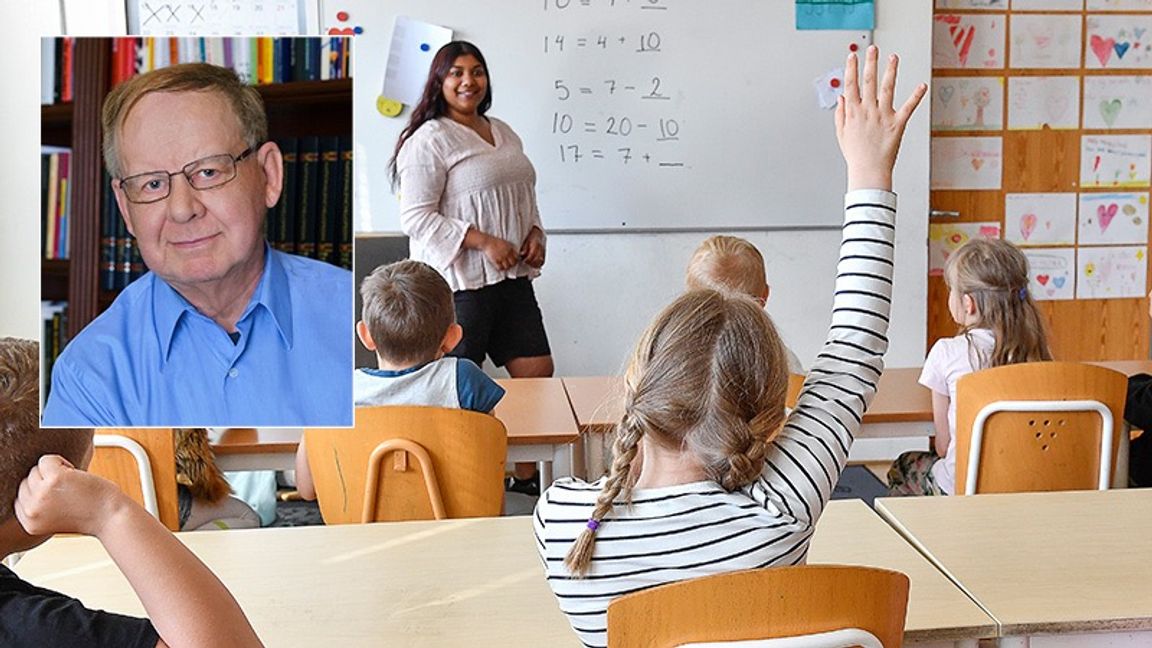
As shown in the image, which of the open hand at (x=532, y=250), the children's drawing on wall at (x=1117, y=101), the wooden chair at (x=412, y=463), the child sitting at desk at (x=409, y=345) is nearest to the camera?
the wooden chair at (x=412, y=463)

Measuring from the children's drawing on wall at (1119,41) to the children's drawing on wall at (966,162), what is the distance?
51cm

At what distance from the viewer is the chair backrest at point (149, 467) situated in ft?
7.35

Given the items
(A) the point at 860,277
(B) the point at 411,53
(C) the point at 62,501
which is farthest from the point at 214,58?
(B) the point at 411,53

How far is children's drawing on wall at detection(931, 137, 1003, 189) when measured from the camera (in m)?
4.82

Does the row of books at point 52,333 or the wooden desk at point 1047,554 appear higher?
the row of books at point 52,333

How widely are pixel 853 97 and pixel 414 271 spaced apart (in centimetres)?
117

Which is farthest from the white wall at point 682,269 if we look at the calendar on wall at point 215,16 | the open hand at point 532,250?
the calendar on wall at point 215,16

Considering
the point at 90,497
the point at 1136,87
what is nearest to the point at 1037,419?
the point at 90,497

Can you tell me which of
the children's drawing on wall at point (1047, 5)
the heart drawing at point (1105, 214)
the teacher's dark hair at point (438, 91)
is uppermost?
the children's drawing on wall at point (1047, 5)

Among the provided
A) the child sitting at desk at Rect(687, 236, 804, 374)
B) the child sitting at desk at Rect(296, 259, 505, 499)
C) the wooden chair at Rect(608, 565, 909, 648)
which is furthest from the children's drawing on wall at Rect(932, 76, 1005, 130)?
the wooden chair at Rect(608, 565, 909, 648)

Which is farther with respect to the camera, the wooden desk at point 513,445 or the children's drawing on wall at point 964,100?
the children's drawing on wall at point 964,100

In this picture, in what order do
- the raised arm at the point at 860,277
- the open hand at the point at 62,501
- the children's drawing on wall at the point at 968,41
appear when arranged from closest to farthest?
the open hand at the point at 62,501 → the raised arm at the point at 860,277 → the children's drawing on wall at the point at 968,41

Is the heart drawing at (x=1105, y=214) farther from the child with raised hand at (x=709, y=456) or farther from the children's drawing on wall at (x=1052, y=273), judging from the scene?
the child with raised hand at (x=709, y=456)

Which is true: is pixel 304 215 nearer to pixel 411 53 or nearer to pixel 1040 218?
pixel 411 53
